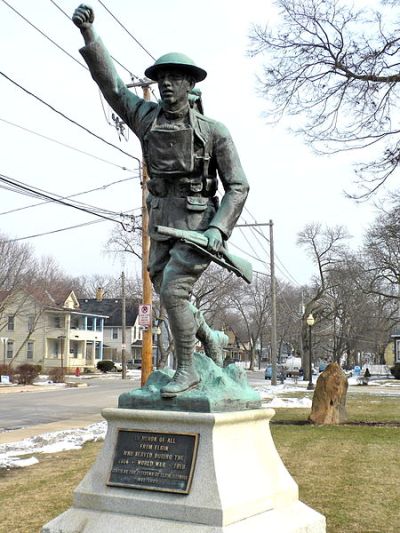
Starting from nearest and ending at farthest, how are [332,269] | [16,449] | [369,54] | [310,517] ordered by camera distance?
1. [310,517]
2. [16,449]
3. [369,54]
4. [332,269]

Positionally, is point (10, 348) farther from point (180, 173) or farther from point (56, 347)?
point (180, 173)

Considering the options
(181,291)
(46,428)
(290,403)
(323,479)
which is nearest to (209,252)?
(181,291)

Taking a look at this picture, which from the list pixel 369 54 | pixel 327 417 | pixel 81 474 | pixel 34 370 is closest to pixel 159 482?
pixel 81 474

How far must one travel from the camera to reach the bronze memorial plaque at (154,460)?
13.1ft

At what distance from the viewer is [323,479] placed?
27.7 ft

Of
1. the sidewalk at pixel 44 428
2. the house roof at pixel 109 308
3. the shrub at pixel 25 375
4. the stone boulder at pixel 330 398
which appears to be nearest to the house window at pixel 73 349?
the house roof at pixel 109 308

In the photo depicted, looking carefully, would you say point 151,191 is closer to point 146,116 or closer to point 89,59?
point 146,116

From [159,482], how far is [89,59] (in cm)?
286

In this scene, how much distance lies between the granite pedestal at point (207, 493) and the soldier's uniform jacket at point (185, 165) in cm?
129

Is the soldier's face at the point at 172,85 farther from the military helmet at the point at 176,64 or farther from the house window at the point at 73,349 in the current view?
the house window at the point at 73,349

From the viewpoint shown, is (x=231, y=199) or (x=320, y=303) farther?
(x=320, y=303)

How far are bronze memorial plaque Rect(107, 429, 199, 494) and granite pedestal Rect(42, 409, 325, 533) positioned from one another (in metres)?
0.03

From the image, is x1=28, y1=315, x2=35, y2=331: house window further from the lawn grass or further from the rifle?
the rifle

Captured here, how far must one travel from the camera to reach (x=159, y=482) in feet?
13.3
